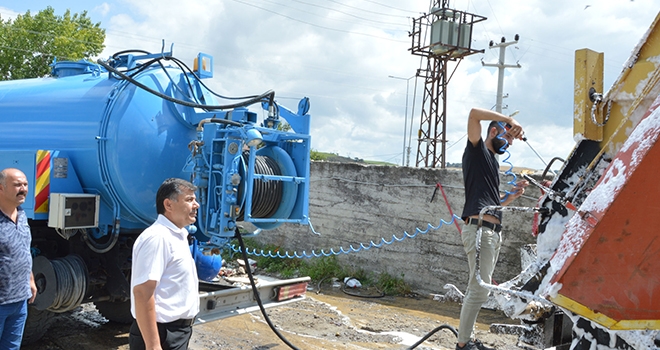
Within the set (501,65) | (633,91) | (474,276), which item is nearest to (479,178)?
(474,276)

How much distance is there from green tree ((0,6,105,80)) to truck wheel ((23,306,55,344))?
17948 millimetres

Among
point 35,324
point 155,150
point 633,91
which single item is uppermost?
point 633,91

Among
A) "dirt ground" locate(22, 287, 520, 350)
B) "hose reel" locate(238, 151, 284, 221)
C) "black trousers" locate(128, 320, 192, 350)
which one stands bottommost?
"dirt ground" locate(22, 287, 520, 350)

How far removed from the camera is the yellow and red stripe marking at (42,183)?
4270mm

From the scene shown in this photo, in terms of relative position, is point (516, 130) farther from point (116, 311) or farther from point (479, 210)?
point (116, 311)

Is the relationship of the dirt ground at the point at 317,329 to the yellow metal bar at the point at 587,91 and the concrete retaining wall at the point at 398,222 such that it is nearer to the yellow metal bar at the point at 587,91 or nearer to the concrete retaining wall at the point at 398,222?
the concrete retaining wall at the point at 398,222

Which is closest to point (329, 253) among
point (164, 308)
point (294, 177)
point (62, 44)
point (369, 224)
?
point (369, 224)

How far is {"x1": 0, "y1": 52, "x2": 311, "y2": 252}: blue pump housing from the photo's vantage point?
427 centimetres

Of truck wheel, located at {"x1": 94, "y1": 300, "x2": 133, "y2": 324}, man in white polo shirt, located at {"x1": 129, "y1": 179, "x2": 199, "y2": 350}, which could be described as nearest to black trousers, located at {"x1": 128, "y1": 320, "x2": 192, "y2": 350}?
man in white polo shirt, located at {"x1": 129, "y1": 179, "x2": 199, "y2": 350}

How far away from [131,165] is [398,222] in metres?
4.45

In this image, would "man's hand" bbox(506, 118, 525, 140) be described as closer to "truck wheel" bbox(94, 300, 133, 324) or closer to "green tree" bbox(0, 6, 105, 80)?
"truck wheel" bbox(94, 300, 133, 324)

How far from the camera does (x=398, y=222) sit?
7918mm

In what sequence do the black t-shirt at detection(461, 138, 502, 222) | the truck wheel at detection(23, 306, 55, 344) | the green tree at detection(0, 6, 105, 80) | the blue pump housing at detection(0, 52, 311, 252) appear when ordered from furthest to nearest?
1. the green tree at detection(0, 6, 105, 80)
2. the truck wheel at detection(23, 306, 55, 344)
3. the blue pump housing at detection(0, 52, 311, 252)
4. the black t-shirt at detection(461, 138, 502, 222)

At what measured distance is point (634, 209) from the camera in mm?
2041
